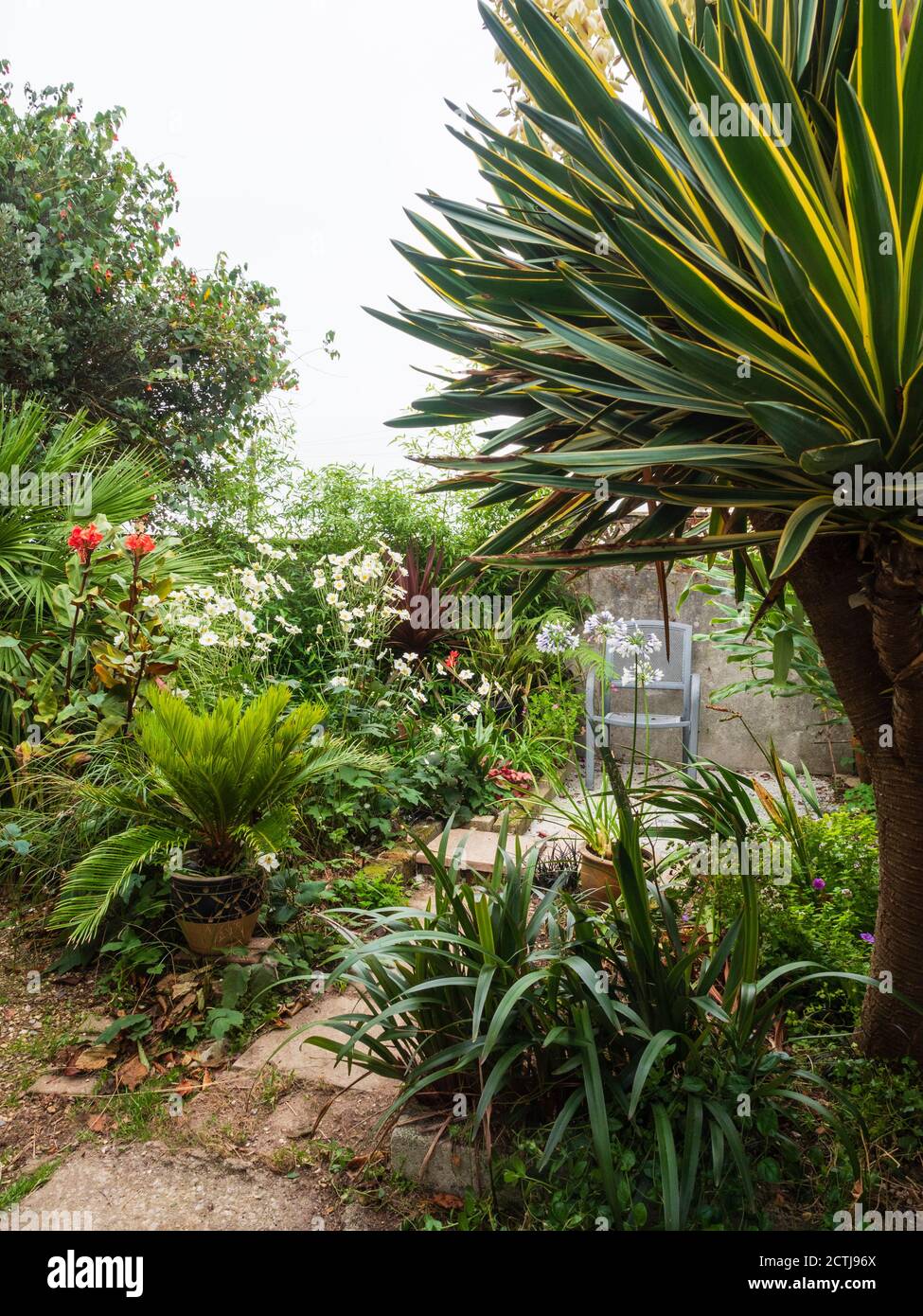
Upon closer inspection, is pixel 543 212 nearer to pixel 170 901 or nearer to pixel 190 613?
pixel 170 901

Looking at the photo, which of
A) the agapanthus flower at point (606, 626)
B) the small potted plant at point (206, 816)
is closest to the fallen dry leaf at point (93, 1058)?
the small potted plant at point (206, 816)

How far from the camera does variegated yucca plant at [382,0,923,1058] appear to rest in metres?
1.03

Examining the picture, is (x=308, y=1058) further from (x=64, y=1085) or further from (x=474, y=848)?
(x=474, y=848)

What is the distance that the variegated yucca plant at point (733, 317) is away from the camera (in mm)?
1029

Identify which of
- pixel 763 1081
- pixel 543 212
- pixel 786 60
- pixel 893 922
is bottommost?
pixel 763 1081

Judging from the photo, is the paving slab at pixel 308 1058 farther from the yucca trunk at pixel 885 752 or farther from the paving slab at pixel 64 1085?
the yucca trunk at pixel 885 752

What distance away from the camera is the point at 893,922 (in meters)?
1.62

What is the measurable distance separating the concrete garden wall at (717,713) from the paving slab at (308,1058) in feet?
10.0

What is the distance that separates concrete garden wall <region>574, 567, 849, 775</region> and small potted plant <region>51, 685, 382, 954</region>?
2984 millimetres

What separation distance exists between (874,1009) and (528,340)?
1.44 m

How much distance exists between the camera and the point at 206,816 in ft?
7.84

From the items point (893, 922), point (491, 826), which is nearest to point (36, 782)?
point (491, 826)

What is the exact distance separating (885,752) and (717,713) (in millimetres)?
3455

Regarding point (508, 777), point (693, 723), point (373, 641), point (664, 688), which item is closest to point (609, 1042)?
point (508, 777)
